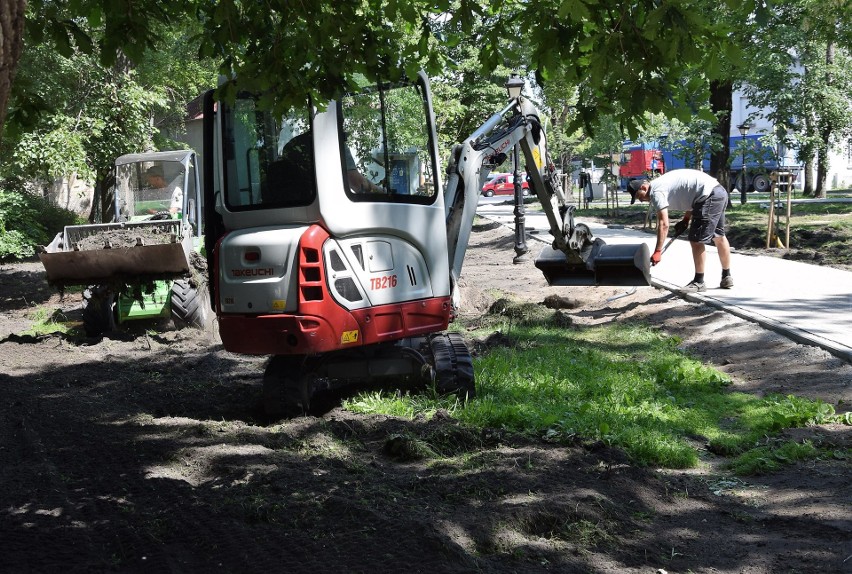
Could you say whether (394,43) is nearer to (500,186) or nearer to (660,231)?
(660,231)

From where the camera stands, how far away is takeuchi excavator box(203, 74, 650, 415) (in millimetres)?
7523

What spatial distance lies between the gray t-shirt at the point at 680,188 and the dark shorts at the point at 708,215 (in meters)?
0.10

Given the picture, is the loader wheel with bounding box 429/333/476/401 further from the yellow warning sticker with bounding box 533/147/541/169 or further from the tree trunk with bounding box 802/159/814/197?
the tree trunk with bounding box 802/159/814/197

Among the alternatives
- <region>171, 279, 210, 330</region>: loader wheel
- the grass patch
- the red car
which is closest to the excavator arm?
<region>171, 279, 210, 330</region>: loader wheel

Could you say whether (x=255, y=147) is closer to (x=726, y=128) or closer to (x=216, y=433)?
(x=216, y=433)

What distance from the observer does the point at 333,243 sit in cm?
762

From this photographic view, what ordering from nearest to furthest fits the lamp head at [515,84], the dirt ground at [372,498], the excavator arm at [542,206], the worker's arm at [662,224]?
the dirt ground at [372,498] < the excavator arm at [542,206] < the worker's arm at [662,224] < the lamp head at [515,84]

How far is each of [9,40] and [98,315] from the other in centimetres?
1018

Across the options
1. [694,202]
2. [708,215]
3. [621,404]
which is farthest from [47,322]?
[621,404]

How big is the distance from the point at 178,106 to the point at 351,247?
74.3 ft

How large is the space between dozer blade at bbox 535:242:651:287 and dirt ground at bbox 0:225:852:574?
2.68 m

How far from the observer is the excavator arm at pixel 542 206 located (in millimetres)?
9508

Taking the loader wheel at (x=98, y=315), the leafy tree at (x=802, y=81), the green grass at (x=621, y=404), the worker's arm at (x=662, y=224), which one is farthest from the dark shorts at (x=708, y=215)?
the leafy tree at (x=802, y=81)

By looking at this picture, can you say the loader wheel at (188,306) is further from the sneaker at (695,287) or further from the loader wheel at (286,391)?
the sneaker at (695,287)
